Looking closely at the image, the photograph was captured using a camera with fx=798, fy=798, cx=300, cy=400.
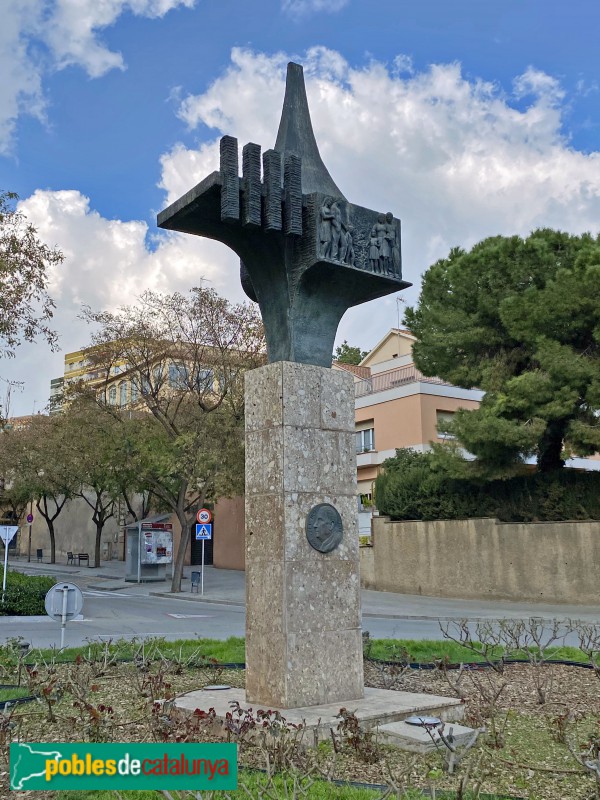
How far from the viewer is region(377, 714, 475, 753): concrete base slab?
543 cm

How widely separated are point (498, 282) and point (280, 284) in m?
17.1

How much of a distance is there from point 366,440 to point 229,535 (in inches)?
364

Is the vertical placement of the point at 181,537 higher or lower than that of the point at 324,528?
lower

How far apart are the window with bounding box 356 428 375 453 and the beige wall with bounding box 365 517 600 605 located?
6645mm

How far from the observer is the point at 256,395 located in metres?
7.30

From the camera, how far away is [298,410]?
7023 mm

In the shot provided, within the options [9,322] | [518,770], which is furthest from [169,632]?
[518,770]

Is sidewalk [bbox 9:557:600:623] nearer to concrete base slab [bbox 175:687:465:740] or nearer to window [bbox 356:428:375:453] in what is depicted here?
window [bbox 356:428:375:453]

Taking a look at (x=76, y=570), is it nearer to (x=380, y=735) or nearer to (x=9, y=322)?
(x=9, y=322)

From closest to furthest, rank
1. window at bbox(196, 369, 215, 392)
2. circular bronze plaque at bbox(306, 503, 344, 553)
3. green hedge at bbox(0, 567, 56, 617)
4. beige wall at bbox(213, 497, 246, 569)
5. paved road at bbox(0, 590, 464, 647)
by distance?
circular bronze plaque at bbox(306, 503, 344, 553) → paved road at bbox(0, 590, 464, 647) → green hedge at bbox(0, 567, 56, 617) → window at bbox(196, 369, 215, 392) → beige wall at bbox(213, 497, 246, 569)

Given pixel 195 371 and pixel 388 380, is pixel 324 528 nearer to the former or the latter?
pixel 195 371

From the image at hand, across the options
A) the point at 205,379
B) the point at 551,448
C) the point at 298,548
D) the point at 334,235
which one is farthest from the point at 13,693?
the point at 205,379

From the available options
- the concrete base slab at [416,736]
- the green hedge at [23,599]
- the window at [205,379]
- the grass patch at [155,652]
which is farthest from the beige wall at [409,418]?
the concrete base slab at [416,736]

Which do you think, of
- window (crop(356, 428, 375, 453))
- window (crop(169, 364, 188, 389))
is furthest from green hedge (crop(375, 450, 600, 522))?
window (crop(169, 364, 188, 389))
